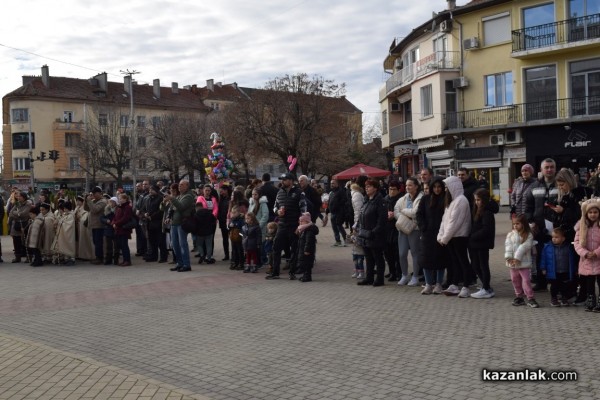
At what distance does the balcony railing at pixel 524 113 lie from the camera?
3075 centimetres

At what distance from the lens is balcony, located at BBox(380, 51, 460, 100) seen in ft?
116

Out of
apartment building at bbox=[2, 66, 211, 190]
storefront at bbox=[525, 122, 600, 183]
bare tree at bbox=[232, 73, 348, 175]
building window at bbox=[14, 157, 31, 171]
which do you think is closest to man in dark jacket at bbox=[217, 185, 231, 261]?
storefront at bbox=[525, 122, 600, 183]

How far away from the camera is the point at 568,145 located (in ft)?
103

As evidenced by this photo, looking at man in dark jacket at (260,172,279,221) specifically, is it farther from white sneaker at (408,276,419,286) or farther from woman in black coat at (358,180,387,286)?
white sneaker at (408,276,419,286)

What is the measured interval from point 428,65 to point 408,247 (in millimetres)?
26724

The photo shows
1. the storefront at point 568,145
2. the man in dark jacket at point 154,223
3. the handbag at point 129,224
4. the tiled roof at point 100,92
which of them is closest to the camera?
the handbag at point 129,224

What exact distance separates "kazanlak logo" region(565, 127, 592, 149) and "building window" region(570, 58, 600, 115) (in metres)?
0.94

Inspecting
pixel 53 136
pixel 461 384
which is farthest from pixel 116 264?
pixel 53 136

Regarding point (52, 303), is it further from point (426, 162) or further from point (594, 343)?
point (426, 162)

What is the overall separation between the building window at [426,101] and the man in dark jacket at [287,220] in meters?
25.3

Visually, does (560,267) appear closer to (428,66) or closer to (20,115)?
(428,66)

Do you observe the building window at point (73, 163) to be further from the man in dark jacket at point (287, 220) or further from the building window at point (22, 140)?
the man in dark jacket at point (287, 220)

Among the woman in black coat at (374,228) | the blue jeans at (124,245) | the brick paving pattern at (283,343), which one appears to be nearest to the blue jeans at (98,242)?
the blue jeans at (124,245)

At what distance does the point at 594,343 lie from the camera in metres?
6.76
